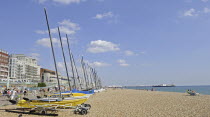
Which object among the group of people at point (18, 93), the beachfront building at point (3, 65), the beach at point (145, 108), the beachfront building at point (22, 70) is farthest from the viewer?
the beachfront building at point (22, 70)

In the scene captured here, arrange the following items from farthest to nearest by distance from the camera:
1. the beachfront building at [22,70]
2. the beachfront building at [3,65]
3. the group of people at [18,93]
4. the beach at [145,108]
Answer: the beachfront building at [22,70] < the beachfront building at [3,65] < the group of people at [18,93] < the beach at [145,108]

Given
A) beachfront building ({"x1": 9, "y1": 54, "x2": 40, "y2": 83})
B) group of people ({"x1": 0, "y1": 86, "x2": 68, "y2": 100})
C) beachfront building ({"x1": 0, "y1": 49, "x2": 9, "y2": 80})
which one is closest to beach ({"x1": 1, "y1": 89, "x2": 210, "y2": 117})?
group of people ({"x1": 0, "y1": 86, "x2": 68, "y2": 100})

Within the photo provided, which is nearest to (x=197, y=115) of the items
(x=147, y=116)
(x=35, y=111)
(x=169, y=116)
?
(x=169, y=116)

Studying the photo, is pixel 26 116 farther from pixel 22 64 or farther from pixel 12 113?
pixel 22 64

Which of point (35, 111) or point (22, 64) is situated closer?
point (35, 111)

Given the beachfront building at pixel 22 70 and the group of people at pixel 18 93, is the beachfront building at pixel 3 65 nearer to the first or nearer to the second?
the beachfront building at pixel 22 70

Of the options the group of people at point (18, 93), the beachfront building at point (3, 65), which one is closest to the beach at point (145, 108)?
the group of people at point (18, 93)

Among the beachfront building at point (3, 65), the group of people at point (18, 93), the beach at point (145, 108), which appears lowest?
the beach at point (145, 108)

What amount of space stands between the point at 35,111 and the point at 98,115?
20.8 ft

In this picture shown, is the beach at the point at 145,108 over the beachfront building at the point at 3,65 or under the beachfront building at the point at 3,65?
under

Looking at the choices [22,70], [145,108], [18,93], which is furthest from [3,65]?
[145,108]

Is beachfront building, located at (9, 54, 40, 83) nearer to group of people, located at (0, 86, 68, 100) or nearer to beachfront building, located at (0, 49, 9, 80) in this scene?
beachfront building, located at (0, 49, 9, 80)

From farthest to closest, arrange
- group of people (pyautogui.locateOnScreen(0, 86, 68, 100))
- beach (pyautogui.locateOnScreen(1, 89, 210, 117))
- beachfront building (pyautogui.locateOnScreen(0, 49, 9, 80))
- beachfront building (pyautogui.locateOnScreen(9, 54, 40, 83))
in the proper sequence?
1. beachfront building (pyautogui.locateOnScreen(9, 54, 40, 83))
2. beachfront building (pyautogui.locateOnScreen(0, 49, 9, 80))
3. group of people (pyautogui.locateOnScreen(0, 86, 68, 100))
4. beach (pyautogui.locateOnScreen(1, 89, 210, 117))

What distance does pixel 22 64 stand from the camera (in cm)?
16100
